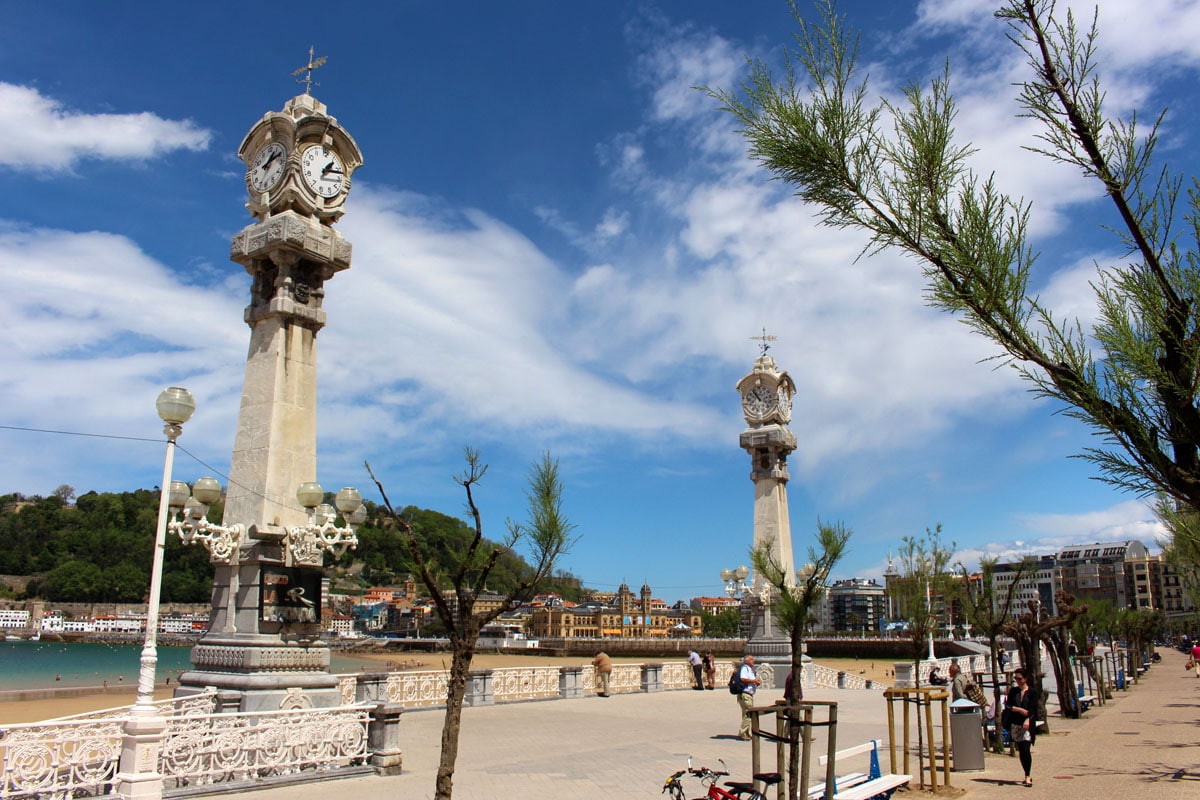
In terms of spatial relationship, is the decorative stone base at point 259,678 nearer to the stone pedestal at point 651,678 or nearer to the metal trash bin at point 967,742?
the metal trash bin at point 967,742

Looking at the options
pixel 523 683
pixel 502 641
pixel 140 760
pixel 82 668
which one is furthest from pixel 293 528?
pixel 502 641

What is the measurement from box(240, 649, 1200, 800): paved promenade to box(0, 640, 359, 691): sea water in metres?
6.44

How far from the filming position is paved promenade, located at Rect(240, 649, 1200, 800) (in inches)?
477

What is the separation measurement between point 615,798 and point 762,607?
856 inches

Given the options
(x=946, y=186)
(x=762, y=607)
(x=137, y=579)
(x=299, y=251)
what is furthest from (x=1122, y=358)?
(x=137, y=579)

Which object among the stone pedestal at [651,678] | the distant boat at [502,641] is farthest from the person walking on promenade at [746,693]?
the distant boat at [502,641]

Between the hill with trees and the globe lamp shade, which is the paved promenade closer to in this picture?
the globe lamp shade

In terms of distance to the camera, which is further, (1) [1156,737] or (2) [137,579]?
(2) [137,579]

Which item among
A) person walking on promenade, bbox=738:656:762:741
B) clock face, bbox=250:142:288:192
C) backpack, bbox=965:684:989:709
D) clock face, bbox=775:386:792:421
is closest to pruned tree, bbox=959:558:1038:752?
backpack, bbox=965:684:989:709

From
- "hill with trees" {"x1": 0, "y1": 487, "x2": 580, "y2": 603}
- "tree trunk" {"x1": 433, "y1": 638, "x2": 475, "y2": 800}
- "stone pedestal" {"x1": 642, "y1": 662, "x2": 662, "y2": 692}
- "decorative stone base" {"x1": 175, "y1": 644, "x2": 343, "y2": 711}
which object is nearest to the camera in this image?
"tree trunk" {"x1": 433, "y1": 638, "x2": 475, "y2": 800}

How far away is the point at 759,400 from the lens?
112ft

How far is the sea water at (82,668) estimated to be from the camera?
181 feet

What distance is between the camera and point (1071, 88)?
5141 millimetres

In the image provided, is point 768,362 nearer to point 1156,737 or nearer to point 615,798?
point 1156,737
